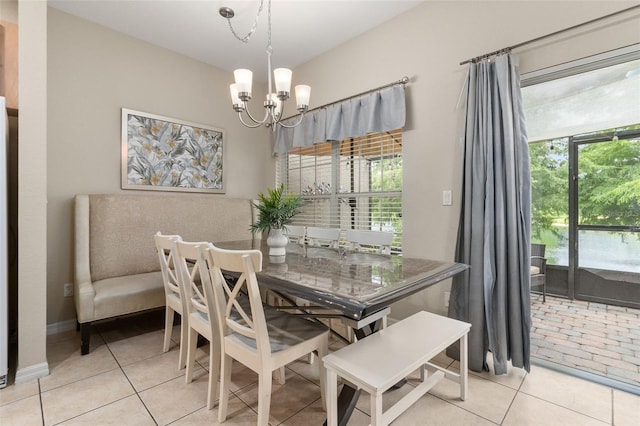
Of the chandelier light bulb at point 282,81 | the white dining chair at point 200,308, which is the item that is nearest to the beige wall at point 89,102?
the white dining chair at point 200,308

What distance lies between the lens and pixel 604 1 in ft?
5.68

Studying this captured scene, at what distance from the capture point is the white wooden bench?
3.95ft

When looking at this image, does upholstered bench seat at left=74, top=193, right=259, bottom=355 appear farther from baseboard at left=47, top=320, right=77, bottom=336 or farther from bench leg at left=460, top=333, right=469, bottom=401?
bench leg at left=460, top=333, right=469, bottom=401

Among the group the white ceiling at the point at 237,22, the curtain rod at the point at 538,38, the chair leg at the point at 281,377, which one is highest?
the white ceiling at the point at 237,22

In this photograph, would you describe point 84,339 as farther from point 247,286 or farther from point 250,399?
point 247,286

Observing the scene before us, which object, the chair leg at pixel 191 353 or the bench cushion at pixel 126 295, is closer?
the chair leg at pixel 191 353

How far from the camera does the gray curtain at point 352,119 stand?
8.71 feet

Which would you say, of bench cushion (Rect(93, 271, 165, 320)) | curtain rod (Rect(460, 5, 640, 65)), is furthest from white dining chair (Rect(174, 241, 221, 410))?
curtain rod (Rect(460, 5, 640, 65))

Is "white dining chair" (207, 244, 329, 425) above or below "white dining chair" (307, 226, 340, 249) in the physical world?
below

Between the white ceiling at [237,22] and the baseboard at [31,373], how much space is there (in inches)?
113

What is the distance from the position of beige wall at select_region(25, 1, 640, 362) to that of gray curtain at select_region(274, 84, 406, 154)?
5.0 inches

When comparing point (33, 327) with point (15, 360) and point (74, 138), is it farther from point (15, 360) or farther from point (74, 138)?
point (74, 138)

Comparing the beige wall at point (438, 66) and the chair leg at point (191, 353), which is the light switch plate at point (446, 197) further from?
the chair leg at point (191, 353)

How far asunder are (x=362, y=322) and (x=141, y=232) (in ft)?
8.14
